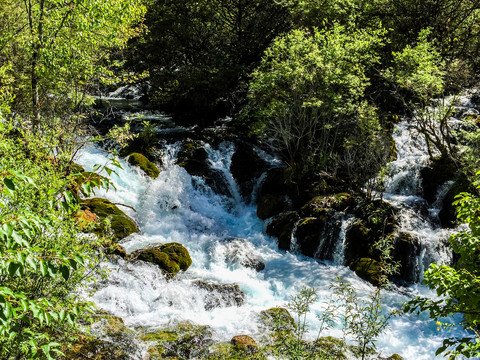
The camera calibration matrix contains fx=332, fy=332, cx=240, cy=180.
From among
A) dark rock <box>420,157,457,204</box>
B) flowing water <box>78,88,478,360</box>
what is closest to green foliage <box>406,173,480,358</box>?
flowing water <box>78,88,478,360</box>

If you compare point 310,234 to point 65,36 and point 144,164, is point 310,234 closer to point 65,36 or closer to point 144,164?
point 144,164

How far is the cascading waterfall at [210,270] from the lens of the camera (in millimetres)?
8781

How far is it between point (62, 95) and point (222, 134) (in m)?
10.4

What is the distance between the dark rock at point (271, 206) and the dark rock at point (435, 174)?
19.3 feet

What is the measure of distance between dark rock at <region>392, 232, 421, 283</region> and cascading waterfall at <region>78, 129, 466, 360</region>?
1.51 ft

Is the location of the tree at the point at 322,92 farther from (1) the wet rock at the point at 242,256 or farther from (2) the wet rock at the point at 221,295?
(2) the wet rock at the point at 221,295

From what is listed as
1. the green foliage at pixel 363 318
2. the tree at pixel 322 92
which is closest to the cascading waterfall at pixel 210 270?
the tree at pixel 322 92

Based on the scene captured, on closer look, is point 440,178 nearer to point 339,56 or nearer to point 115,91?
point 339,56

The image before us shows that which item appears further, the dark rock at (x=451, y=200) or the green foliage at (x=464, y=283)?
the dark rock at (x=451, y=200)

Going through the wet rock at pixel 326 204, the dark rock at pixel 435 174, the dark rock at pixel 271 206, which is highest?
the dark rock at pixel 435 174

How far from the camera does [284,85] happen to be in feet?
46.9

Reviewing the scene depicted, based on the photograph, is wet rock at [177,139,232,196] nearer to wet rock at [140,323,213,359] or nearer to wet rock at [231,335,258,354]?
wet rock at [140,323,213,359]

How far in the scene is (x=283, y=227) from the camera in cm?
1409

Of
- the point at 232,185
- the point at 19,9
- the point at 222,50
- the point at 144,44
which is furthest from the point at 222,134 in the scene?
the point at 19,9
